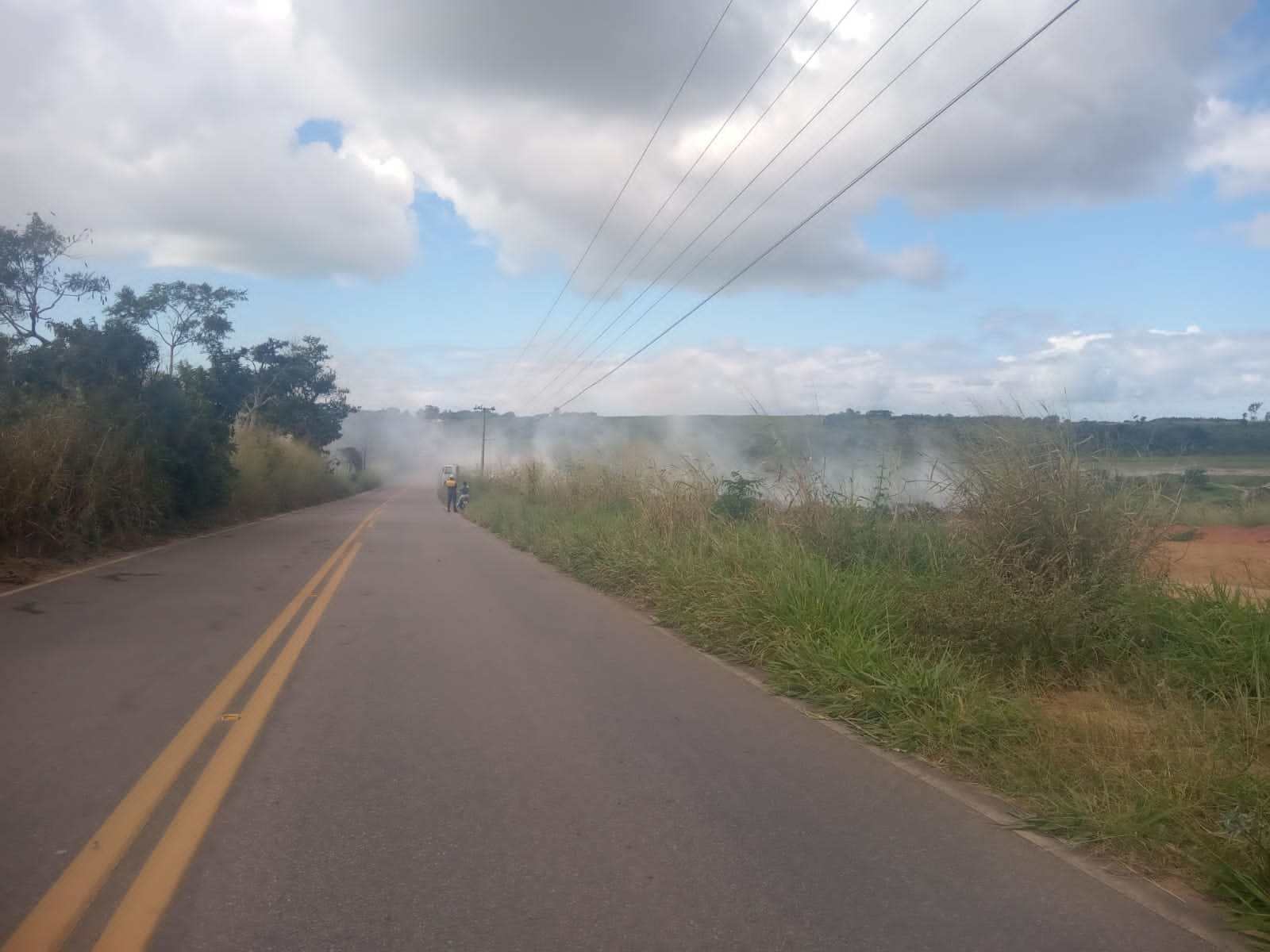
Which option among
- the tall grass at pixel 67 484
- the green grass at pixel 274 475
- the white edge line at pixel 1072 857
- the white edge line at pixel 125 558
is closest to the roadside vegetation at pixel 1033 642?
the white edge line at pixel 1072 857

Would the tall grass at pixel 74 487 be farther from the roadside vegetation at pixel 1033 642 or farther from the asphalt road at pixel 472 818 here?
the roadside vegetation at pixel 1033 642

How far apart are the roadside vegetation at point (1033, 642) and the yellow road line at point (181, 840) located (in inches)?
148

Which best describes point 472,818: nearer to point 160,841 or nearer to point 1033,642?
point 160,841

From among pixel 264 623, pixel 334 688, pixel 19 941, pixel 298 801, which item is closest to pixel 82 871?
pixel 19 941

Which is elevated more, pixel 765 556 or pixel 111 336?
pixel 111 336

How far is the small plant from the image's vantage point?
14.5 metres

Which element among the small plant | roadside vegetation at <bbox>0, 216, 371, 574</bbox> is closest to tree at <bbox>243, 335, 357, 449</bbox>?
roadside vegetation at <bbox>0, 216, 371, 574</bbox>

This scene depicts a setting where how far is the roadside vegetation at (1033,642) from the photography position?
187 inches

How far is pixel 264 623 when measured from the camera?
33.7 ft

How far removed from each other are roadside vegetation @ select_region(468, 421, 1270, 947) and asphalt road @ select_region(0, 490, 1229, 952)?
45 centimetres

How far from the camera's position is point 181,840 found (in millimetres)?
4344

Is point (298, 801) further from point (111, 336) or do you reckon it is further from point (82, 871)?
point (111, 336)

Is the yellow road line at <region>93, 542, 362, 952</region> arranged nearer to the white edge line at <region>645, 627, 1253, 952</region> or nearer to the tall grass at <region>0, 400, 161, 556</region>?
the white edge line at <region>645, 627, 1253, 952</region>

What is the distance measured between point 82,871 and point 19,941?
59 centimetres
